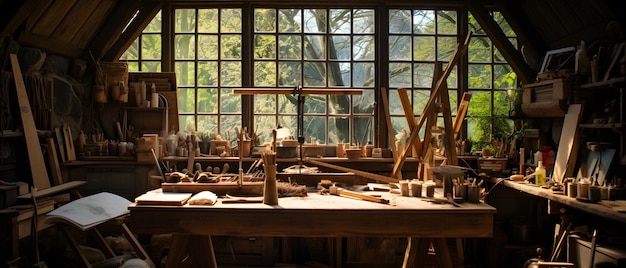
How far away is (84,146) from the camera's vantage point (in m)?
6.08

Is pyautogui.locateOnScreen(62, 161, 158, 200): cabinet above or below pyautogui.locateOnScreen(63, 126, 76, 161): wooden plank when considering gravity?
below

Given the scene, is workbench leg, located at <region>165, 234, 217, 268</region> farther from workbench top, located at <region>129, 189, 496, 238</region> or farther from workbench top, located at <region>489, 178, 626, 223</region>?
workbench top, located at <region>489, 178, 626, 223</region>

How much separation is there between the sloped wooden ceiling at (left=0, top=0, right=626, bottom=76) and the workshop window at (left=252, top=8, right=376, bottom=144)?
1.33ft

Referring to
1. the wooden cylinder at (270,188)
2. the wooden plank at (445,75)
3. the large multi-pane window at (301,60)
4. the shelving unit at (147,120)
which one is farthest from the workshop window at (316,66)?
the wooden cylinder at (270,188)

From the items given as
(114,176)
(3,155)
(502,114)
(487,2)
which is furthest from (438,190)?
(3,155)

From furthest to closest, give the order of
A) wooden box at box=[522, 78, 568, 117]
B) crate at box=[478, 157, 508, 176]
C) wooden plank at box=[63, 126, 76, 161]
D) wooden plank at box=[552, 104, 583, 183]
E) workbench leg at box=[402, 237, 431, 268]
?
crate at box=[478, 157, 508, 176] → wooden plank at box=[63, 126, 76, 161] → wooden box at box=[522, 78, 568, 117] → wooden plank at box=[552, 104, 583, 183] → workbench leg at box=[402, 237, 431, 268]

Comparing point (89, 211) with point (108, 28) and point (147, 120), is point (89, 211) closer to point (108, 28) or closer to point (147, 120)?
point (147, 120)

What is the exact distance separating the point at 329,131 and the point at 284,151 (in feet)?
2.90

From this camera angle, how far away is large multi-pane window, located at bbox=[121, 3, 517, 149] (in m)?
6.65

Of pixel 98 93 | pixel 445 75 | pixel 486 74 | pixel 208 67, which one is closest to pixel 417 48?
pixel 486 74

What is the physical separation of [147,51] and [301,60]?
2058mm

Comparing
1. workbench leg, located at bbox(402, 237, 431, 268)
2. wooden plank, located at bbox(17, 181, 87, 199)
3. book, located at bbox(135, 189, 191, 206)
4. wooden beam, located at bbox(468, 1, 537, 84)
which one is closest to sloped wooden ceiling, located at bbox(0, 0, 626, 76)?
wooden beam, located at bbox(468, 1, 537, 84)

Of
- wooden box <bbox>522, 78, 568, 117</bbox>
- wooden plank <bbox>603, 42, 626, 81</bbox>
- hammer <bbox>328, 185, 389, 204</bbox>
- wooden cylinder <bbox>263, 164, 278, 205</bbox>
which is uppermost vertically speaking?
wooden plank <bbox>603, 42, 626, 81</bbox>

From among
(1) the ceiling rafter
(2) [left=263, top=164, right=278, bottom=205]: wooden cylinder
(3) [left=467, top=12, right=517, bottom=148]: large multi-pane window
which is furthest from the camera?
(3) [left=467, top=12, right=517, bottom=148]: large multi-pane window
